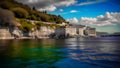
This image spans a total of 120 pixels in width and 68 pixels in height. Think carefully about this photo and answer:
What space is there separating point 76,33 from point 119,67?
145980 millimetres

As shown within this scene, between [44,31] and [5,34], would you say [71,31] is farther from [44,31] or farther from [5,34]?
[5,34]

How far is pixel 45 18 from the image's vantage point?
6801 inches

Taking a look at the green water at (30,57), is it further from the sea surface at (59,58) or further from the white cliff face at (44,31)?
the white cliff face at (44,31)

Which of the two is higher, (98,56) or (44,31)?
(44,31)

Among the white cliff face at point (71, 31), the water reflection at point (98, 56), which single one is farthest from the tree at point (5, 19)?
the water reflection at point (98, 56)

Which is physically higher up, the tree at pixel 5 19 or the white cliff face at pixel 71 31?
the tree at pixel 5 19

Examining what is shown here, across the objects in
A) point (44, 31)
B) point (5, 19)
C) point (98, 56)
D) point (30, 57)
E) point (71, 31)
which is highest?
point (5, 19)

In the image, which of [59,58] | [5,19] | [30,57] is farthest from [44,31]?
[59,58]

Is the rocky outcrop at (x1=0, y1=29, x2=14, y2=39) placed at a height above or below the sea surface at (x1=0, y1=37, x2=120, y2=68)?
above

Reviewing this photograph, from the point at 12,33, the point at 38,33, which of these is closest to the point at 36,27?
the point at 38,33

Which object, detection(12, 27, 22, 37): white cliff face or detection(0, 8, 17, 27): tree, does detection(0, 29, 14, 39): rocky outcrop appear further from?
detection(0, 8, 17, 27): tree

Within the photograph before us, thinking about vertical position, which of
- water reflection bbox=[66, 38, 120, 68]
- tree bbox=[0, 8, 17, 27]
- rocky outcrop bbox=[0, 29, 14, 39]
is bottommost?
water reflection bbox=[66, 38, 120, 68]

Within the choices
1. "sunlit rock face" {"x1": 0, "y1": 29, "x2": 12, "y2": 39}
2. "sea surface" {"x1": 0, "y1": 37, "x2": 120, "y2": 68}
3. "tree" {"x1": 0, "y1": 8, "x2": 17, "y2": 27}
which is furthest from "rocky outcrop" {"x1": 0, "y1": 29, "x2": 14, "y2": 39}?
"sea surface" {"x1": 0, "y1": 37, "x2": 120, "y2": 68}

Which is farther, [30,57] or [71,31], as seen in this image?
[71,31]
